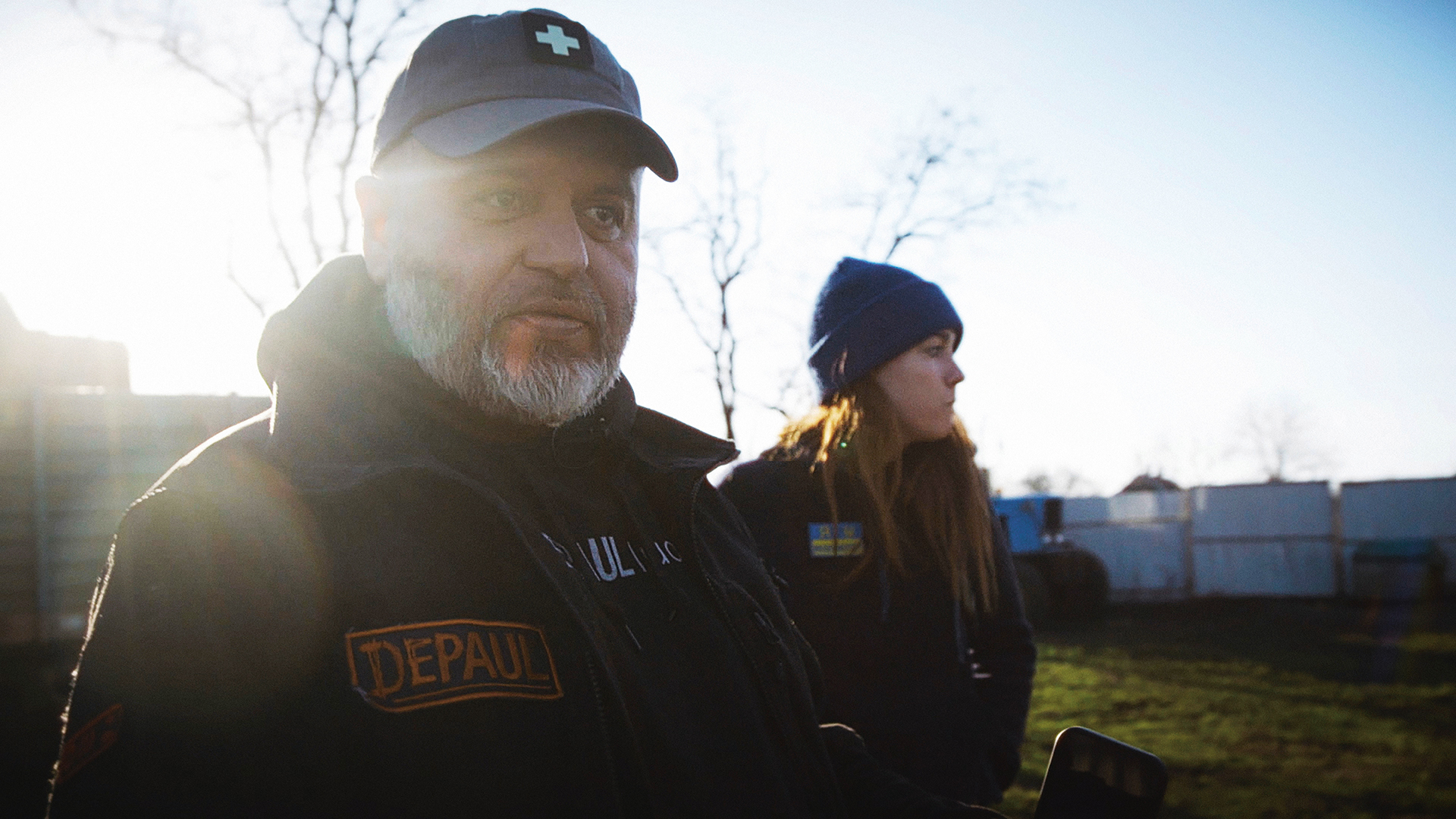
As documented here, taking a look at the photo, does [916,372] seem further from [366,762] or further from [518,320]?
[366,762]

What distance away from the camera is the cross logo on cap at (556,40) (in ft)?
5.20

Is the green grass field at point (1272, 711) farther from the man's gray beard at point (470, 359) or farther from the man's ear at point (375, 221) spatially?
the man's ear at point (375, 221)

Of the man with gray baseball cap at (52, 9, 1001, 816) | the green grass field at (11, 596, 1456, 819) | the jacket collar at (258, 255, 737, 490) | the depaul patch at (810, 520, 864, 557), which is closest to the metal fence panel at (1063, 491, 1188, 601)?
the green grass field at (11, 596, 1456, 819)

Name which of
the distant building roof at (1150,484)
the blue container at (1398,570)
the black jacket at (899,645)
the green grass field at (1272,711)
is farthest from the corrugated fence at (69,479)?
the distant building roof at (1150,484)

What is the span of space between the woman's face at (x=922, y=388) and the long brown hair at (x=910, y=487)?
5cm

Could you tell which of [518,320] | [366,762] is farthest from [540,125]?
[366,762]

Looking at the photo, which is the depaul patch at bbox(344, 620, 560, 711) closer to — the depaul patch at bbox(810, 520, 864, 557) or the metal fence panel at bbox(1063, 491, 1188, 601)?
the depaul patch at bbox(810, 520, 864, 557)

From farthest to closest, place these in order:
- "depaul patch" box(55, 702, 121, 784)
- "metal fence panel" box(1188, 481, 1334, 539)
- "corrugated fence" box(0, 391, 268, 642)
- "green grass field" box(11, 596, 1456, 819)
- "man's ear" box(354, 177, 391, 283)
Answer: "metal fence panel" box(1188, 481, 1334, 539)
"corrugated fence" box(0, 391, 268, 642)
"green grass field" box(11, 596, 1456, 819)
"man's ear" box(354, 177, 391, 283)
"depaul patch" box(55, 702, 121, 784)

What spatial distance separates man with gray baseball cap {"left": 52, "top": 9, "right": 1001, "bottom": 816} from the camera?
970mm

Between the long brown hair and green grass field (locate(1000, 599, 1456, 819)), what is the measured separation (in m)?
3.22

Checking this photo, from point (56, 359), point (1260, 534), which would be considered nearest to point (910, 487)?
point (56, 359)

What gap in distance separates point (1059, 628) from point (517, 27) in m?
16.5

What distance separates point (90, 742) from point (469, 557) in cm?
47

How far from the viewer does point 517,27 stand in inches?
62.5
